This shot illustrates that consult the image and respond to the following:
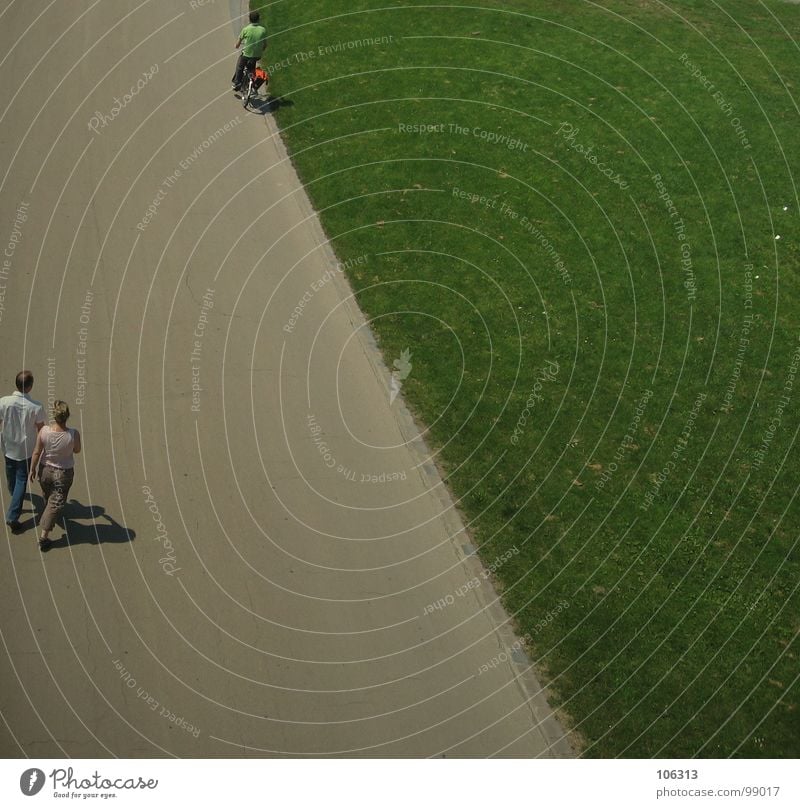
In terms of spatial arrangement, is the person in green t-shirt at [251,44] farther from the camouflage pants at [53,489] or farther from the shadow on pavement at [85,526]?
the camouflage pants at [53,489]

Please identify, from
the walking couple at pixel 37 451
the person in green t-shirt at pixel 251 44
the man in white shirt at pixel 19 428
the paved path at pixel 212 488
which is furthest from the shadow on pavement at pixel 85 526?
the person in green t-shirt at pixel 251 44

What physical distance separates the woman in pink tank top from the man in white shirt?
22 cm

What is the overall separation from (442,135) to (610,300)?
574cm

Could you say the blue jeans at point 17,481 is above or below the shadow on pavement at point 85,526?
above

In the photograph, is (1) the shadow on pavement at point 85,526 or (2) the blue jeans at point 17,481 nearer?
(2) the blue jeans at point 17,481

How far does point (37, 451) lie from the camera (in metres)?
13.5

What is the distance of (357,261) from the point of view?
64.1 feet

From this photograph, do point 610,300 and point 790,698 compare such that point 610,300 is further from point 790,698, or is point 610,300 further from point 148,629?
point 148,629

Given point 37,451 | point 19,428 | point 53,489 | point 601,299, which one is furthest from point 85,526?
point 601,299

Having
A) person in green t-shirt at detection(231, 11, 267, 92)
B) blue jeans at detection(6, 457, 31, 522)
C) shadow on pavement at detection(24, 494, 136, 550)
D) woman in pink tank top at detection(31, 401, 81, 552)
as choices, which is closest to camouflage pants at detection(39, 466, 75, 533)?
woman in pink tank top at detection(31, 401, 81, 552)

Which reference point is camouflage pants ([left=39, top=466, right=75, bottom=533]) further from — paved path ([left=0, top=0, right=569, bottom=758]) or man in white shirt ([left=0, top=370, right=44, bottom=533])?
paved path ([left=0, top=0, right=569, bottom=758])

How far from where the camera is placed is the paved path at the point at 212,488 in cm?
1277

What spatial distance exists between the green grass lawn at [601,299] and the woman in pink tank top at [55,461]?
5.33 metres
